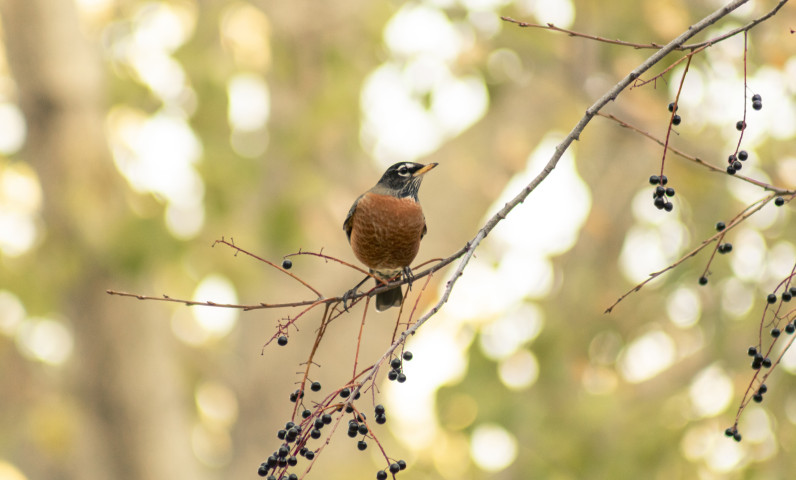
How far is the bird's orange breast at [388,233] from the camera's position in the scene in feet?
9.84

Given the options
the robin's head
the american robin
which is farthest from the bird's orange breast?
the robin's head

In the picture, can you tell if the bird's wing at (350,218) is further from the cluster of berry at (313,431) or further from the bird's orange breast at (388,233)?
the cluster of berry at (313,431)

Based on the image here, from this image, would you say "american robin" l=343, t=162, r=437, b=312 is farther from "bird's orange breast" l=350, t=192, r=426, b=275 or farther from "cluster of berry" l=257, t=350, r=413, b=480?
"cluster of berry" l=257, t=350, r=413, b=480

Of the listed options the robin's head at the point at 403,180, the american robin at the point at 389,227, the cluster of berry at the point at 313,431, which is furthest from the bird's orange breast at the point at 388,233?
the cluster of berry at the point at 313,431

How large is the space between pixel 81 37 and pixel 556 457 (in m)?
3.80

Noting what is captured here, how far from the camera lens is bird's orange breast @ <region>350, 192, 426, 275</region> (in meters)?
3.00

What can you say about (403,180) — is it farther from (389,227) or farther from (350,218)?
(389,227)

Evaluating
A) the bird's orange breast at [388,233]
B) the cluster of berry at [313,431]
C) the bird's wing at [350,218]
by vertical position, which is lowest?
the cluster of berry at [313,431]

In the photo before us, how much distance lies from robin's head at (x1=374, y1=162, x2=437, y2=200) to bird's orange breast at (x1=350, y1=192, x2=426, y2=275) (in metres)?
0.15

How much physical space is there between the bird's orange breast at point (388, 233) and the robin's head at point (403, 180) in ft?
0.48

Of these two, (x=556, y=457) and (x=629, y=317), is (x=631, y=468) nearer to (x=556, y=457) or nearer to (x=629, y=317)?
(x=556, y=457)

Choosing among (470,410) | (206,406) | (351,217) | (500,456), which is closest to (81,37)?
(351,217)

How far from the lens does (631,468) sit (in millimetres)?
4473

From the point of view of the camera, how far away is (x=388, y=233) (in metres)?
3.00
